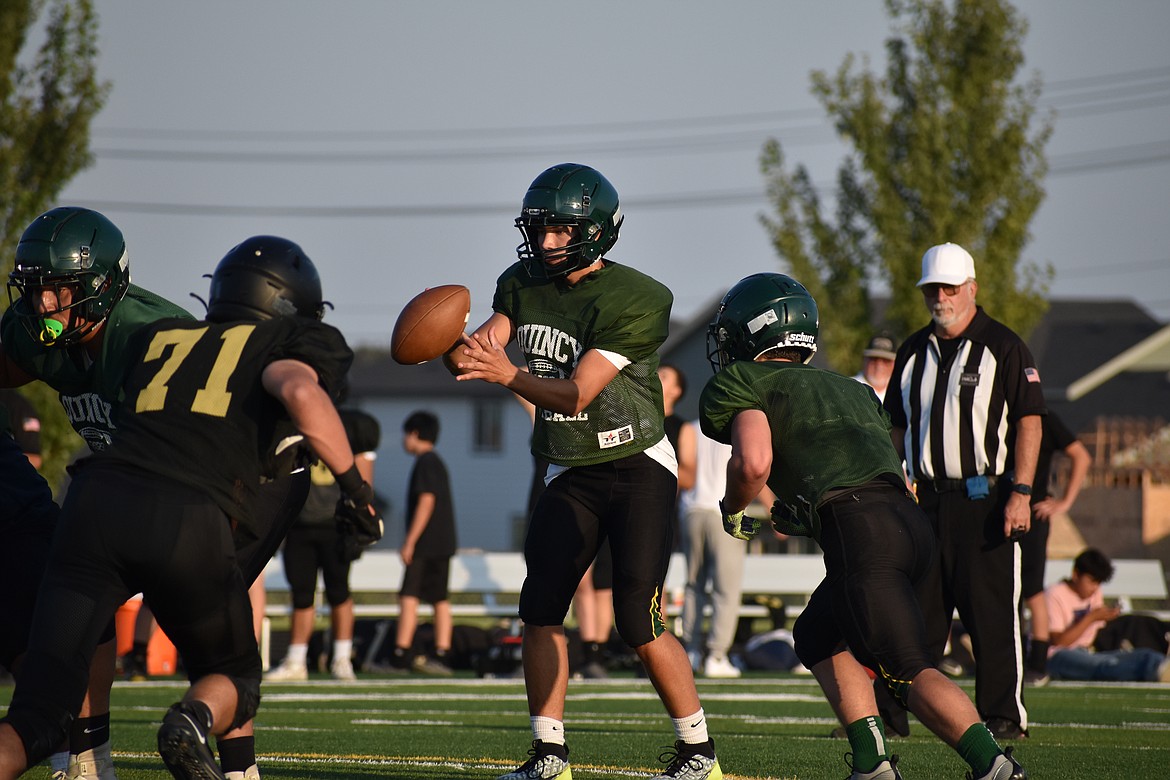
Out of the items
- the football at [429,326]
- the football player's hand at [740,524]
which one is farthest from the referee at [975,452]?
the football at [429,326]

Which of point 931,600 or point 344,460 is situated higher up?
point 344,460

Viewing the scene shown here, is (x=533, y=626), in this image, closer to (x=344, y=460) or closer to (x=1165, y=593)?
(x=344, y=460)

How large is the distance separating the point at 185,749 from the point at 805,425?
6.70ft

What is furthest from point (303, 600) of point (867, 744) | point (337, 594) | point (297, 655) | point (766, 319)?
point (867, 744)

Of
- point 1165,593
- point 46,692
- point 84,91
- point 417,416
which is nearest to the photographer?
point 46,692

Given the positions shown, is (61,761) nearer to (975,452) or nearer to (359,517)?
(359,517)

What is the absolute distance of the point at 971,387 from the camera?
259 inches

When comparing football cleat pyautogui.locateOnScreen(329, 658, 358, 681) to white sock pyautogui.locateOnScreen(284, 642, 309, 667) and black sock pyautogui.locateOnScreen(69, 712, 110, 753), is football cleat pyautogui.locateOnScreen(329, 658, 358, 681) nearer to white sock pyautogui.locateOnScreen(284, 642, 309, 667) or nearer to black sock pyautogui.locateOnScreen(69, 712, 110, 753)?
white sock pyautogui.locateOnScreen(284, 642, 309, 667)

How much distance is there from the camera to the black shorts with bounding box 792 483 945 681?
13.9 ft

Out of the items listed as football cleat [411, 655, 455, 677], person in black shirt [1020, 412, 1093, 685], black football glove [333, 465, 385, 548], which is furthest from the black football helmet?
football cleat [411, 655, 455, 677]

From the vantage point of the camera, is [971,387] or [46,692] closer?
[46,692]

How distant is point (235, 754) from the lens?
4.14 metres

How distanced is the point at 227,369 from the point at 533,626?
1.67 m

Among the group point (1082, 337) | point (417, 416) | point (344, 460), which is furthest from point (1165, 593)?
point (1082, 337)
